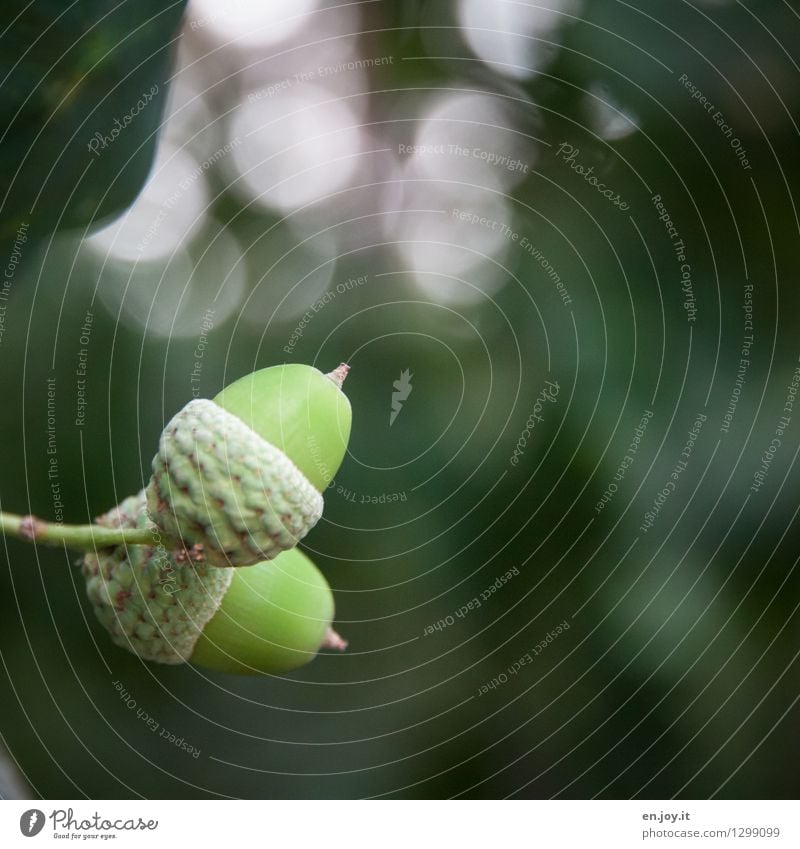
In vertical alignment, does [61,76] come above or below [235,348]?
above

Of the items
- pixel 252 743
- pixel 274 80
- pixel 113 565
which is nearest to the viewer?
pixel 113 565

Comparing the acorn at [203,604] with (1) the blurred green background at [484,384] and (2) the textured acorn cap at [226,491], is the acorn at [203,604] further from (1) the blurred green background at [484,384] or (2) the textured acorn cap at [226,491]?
(1) the blurred green background at [484,384]

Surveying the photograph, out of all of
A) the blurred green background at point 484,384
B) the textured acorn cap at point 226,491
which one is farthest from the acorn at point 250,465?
the blurred green background at point 484,384

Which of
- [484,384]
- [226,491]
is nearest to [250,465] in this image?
[226,491]

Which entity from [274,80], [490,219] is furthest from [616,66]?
[274,80]

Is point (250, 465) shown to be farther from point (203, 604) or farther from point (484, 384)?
point (484, 384)

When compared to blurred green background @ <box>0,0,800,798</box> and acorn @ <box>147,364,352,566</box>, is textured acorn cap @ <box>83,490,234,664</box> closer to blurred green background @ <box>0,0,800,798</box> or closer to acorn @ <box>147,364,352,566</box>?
acorn @ <box>147,364,352,566</box>

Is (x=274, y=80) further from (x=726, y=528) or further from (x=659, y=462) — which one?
(x=726, y=528)
